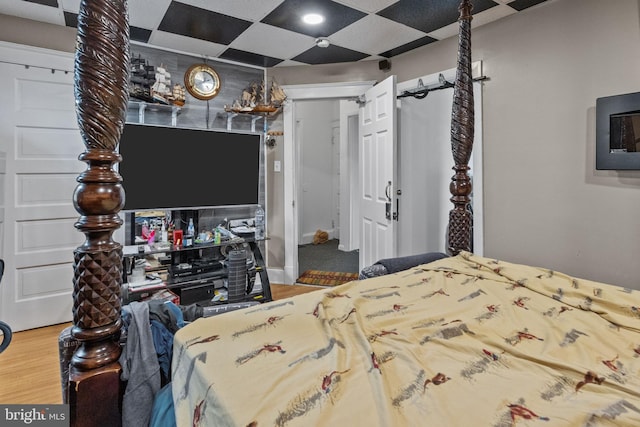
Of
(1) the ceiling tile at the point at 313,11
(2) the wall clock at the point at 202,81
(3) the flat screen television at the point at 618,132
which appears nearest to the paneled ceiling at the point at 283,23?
(1) the ceiling tile at the point at 313,11

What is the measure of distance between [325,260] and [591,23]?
3.81m

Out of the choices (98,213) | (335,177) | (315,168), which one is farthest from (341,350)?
(335,177)

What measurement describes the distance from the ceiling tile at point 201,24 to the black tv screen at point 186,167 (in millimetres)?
807

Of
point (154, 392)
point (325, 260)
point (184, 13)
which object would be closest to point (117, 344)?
point (154, 392)

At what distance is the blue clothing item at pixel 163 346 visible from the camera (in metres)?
1.12

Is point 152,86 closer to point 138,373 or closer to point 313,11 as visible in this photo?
point 313,11

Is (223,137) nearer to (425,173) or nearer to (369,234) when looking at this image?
(369,234)

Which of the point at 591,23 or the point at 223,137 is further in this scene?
the point at 223,137

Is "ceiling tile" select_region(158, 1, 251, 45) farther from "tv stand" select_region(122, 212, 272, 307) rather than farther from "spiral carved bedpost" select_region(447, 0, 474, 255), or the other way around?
"tv stand" select_region(122, 212, 272, 307)

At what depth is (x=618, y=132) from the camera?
2.15 m

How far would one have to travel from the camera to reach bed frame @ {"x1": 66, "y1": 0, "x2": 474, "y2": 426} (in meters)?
0.95

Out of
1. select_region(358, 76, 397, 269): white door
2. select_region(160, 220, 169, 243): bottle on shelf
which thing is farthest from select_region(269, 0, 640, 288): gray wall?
select_region(160, 220, 169, 243): bottle on shelf

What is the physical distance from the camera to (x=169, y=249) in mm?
3053

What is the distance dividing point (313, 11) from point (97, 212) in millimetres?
2342
